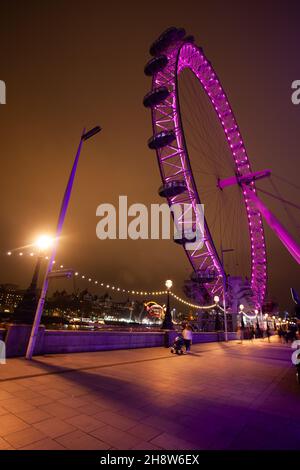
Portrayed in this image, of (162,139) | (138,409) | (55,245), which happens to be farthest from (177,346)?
(162,139)

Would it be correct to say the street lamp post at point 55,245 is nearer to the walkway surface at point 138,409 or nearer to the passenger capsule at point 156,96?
the walkway surface at point 138,409

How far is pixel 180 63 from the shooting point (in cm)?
3325

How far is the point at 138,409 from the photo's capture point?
19.9 ft

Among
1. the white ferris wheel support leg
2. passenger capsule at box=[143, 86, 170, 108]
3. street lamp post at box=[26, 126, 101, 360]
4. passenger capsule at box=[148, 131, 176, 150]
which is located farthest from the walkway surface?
passenger capsule at box=[143, 86, 170, 108]

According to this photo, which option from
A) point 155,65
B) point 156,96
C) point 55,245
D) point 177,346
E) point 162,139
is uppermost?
point 155,65

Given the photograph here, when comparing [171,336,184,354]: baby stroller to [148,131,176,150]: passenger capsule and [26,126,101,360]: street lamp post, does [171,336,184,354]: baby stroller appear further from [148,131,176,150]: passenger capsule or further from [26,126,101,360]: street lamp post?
[148,131,176,150]: passenger capsule

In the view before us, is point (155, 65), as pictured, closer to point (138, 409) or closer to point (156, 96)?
point (156, 96)

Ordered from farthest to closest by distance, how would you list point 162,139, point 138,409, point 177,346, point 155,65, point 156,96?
point 162,139, point 155,65, point 156,96, point 177,346, point 138,409

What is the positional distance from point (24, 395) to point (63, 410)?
4.41ft

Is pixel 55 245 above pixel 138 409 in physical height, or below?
above

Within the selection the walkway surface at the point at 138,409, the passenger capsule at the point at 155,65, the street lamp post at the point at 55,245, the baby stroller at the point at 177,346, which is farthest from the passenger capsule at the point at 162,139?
the walkway surface at the point at 138,409

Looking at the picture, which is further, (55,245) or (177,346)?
(177,346)

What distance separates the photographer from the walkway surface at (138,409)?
14.8ft

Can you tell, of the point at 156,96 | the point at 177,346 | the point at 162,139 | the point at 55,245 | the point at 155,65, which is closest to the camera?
the point at 55,245
